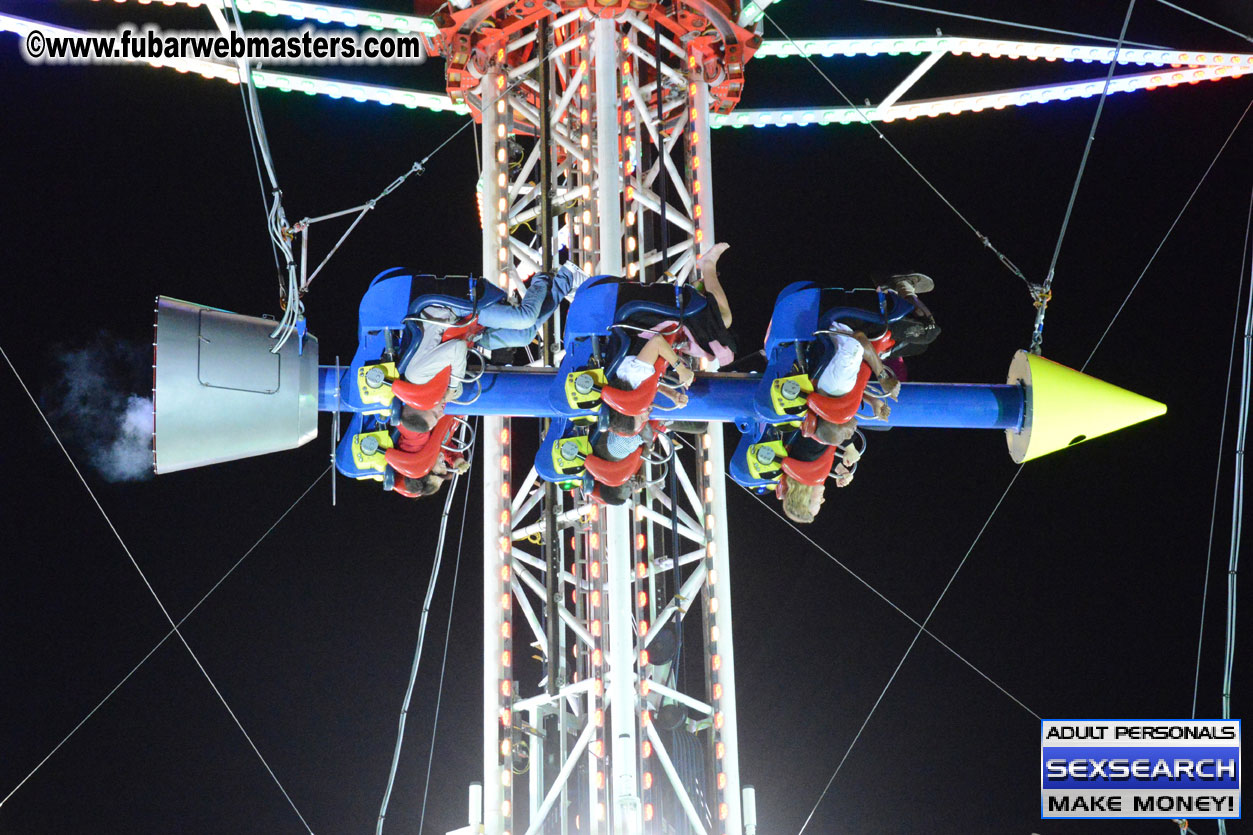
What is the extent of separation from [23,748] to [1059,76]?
29.3 feet

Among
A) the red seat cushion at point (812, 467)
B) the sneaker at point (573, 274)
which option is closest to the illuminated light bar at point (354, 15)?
the sneaker at point (573, 274)

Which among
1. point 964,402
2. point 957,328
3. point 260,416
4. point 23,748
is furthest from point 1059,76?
point 23,748

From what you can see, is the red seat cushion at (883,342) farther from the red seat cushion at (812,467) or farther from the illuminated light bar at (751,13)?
the illuminated light bar at (751,13)

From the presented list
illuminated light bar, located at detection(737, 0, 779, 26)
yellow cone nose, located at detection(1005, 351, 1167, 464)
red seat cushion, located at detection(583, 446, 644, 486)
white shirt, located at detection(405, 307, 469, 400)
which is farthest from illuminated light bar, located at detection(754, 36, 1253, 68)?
white shirt, located at detection(405, 307, 469, 400)

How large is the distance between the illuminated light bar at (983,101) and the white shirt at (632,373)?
3.16m

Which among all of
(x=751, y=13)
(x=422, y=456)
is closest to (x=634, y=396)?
(x=422, y=456)

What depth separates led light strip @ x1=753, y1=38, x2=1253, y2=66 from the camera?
917cm

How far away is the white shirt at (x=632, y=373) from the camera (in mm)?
6750

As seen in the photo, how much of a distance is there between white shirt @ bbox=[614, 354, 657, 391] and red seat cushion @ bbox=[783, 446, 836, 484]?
931 mm

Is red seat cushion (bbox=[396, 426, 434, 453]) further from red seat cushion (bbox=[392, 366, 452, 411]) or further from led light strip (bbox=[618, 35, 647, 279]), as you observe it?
led light strip (bbox=[618, 35, 647, 279])

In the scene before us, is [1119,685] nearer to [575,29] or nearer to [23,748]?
[575,29]

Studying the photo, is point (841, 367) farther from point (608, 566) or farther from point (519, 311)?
point (608, 566)

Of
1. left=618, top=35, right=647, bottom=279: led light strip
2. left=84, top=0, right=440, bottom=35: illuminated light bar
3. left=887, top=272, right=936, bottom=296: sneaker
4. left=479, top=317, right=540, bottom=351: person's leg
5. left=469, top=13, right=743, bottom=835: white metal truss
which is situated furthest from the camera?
left=84, top=0, right=440, bottom=35: illuminated light bar

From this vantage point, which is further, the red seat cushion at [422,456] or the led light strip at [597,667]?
the led light strip at [597,667]
